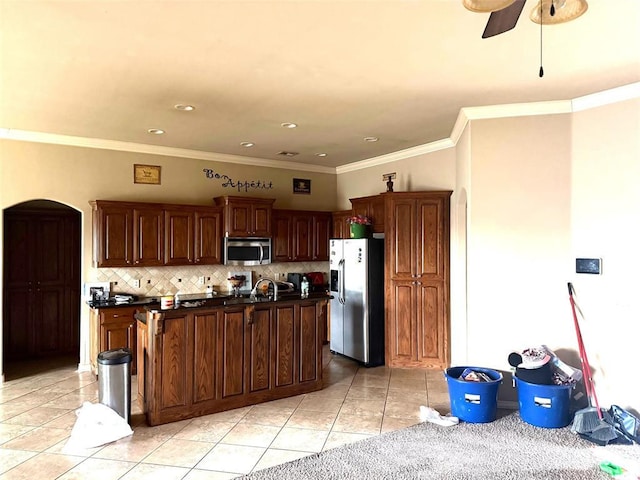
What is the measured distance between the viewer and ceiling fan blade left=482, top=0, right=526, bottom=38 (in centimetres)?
185

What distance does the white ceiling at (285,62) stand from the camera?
247 cm

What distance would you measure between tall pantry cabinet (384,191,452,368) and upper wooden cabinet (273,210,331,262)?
1659mm

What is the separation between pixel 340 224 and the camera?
6.85 meters

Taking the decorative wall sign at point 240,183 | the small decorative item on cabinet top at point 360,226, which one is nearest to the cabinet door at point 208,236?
the decorative wall sign at point 240,183

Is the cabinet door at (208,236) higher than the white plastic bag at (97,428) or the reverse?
higher

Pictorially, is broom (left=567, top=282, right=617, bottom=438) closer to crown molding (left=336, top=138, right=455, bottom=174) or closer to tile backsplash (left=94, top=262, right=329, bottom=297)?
crown molding (left=336, top=138, right=455, bottom=174)

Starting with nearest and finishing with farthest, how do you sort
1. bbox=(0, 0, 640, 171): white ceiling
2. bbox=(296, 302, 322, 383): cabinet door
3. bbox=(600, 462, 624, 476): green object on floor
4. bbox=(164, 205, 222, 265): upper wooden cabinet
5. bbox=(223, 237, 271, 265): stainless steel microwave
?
bbox=(0, 0, 640, 171): white ceiling, bbox=(600, 462, 624, 476): green object on floor, bbox=(296, 302, 322, 383): cabinet door, bbox=(164, 205, 222, 265): upper wooden cabinet, bbox=(223, 237, 271, 265): stainless steel microwave

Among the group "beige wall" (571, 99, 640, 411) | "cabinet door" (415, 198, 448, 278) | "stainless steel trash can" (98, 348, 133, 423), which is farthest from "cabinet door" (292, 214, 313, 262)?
"beige wall" (571, 99, 640, 411)

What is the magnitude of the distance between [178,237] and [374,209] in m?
2.64

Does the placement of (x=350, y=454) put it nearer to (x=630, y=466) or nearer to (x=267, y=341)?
(x=267, y=341)

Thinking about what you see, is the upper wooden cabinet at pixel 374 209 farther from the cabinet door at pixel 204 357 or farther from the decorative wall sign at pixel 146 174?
the decorative wall sign at pixel 146 174

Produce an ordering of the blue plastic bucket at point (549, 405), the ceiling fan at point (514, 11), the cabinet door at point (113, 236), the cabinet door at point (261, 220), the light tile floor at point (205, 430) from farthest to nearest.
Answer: the cabinet door at point (261, 220), the cabinet door at point (113, 236), the blue plastic bucket at point (549, 405), the light tile floor at point (205, 430), the ceiling fan at point (514, 11)

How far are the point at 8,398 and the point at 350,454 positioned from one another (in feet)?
11.8

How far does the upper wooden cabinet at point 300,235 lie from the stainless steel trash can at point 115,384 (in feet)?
10.4
